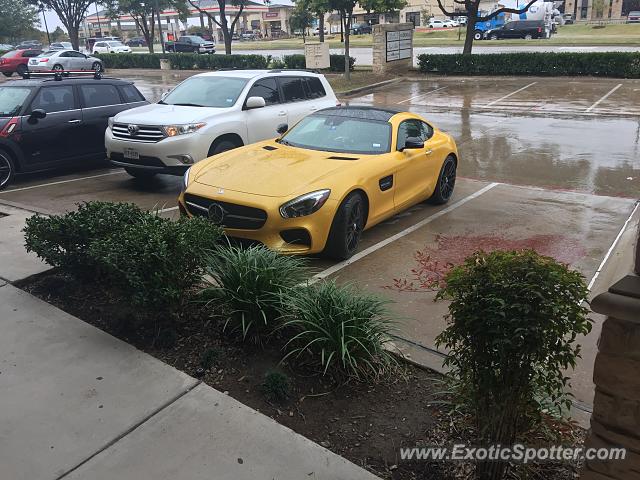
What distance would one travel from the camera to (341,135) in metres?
7.26

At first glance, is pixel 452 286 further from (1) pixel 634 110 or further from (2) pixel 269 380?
(1) pixel 634 110

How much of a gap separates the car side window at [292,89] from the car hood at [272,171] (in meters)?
3.57

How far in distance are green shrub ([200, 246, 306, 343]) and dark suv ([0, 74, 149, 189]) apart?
6.57 m

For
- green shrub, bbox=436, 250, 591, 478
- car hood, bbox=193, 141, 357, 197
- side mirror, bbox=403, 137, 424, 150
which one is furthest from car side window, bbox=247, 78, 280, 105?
green shrub, bbox=436, 250, 591, 478

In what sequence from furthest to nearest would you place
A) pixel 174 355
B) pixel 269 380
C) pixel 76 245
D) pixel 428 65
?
pixel 428 65
pixel 76 245
pixel 174 355
pixel 269 380

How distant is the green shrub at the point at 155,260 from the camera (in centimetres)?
412

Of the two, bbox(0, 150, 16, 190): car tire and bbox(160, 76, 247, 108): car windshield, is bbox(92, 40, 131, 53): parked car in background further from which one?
bbox(0, 150, 16, 190): car tire

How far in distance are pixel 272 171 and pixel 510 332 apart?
4.13 meters

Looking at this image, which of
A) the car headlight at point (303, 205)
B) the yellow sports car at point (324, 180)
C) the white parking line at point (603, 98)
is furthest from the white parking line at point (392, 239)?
the white parking line at point (603, 98)

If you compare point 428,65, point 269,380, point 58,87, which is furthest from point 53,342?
point 428,65

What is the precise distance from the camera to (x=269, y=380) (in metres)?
3.71

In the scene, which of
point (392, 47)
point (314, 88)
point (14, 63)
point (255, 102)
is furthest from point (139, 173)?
point (14, 63)

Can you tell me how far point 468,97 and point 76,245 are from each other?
1765 centimetres

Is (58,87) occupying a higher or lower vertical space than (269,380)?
higher
